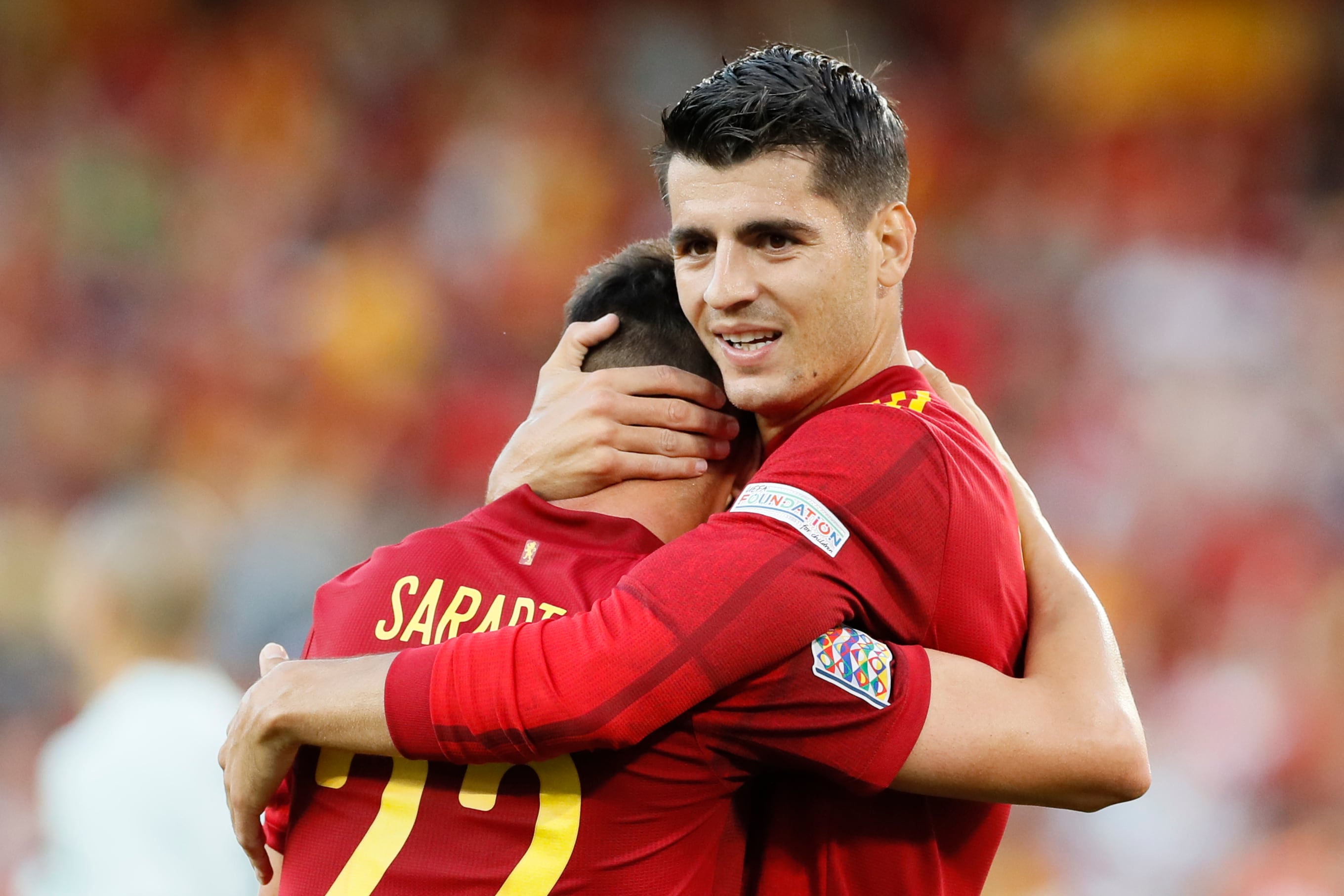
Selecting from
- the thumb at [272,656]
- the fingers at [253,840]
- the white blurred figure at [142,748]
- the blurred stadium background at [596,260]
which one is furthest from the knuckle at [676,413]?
the blurred stadium background at [596,260]

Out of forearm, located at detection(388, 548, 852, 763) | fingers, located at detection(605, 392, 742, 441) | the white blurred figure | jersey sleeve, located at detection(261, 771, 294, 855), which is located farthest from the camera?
the white blurred figure

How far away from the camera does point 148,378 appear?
6.71 m

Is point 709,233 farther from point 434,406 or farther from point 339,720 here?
point 434,406

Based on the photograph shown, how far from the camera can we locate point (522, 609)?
74.2 inches

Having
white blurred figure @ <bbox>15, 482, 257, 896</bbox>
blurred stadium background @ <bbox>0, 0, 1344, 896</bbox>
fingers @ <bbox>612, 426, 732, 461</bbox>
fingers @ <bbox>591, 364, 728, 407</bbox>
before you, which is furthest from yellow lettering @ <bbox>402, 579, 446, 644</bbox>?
blurred stadium background @ <bbox>0, 0, 1344, 896</bbox>

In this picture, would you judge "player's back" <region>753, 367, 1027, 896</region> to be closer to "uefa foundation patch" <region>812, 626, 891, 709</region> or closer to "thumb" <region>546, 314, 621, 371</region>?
"uefa foundation patch" <region>812, 626, 891, 709</region>

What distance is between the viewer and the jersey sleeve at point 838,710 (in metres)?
1.72

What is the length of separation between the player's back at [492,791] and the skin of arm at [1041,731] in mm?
317

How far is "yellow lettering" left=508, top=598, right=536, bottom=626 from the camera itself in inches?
73.8

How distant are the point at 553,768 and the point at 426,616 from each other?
0.28 m

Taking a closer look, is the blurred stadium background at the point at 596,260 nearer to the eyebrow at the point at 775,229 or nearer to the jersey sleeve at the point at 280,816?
the jersey sleeve at the point at 280,816

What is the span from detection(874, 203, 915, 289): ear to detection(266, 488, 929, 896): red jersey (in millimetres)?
612

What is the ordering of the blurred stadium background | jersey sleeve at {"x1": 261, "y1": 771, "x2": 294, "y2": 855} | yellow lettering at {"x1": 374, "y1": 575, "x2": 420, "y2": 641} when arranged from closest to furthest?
yellow lettering at {"x1": 374, "y1": 575, "x2": 420, "y2": 641}, jersey sleeve at {"x1": 261, "y1": 771, "x2": 294, "y2": 855}, the blurred stadium background

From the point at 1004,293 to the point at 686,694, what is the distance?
538cm
